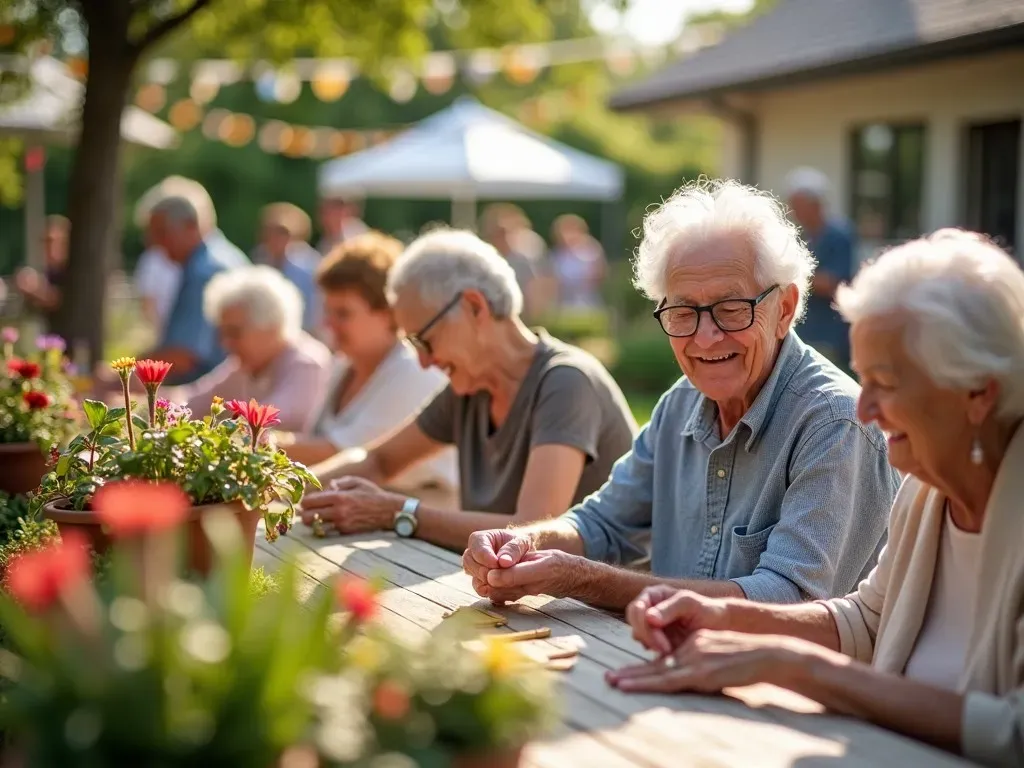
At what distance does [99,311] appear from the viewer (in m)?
8.55

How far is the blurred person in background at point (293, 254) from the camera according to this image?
1006 cm

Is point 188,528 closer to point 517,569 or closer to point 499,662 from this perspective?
point 517,569

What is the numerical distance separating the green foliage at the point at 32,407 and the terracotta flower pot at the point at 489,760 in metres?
2.49

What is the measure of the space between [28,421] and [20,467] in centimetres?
18

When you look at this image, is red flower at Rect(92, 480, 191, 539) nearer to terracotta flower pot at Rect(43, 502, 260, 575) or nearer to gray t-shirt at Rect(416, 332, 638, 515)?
terracotta flower pot at Rect(43, 502, 260, 575)

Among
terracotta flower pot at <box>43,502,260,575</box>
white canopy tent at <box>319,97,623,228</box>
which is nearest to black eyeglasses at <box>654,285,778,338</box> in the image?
terracotta flower pot at <box>43,502,260,575</box>

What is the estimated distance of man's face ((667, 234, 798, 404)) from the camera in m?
2.77

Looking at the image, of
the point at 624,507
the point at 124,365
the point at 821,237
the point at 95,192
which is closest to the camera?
the point at 124,365

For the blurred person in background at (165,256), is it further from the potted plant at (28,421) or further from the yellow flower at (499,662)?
the yellow flower at (499,662)

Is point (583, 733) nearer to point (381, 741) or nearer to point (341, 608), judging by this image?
point (381, 741)

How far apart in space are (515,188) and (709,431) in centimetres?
1262

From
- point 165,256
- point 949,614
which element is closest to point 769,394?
→ point 949,614

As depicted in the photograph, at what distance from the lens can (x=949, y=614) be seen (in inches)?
83.7

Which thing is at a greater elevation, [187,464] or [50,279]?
[50,279]
